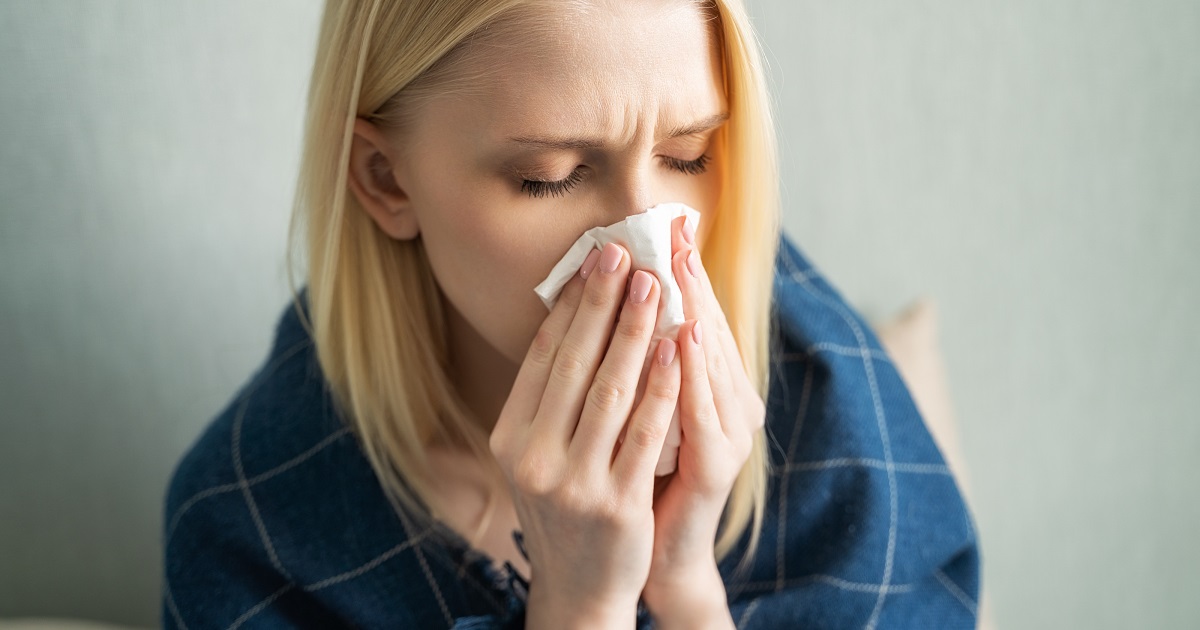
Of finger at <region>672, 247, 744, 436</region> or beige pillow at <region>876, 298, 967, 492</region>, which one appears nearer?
finger at <region>672, 247, 744, 436</region>

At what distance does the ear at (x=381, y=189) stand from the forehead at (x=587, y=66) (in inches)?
7.4

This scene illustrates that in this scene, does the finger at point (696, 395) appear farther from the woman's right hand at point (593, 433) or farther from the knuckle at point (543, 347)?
the knuckle at point (543, 347)

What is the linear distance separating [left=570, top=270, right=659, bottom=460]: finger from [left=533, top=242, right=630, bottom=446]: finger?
10 mm

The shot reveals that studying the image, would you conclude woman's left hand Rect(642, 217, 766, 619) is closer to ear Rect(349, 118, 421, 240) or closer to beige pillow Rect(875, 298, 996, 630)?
ear Rect(349, 118, 421, 240)

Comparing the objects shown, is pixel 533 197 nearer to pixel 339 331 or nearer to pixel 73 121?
pixel 339 331

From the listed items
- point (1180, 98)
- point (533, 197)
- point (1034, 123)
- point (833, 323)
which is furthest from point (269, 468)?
point (1180, 98)

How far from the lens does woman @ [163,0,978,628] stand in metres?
0.84

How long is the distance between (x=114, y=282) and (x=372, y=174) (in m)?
0.51

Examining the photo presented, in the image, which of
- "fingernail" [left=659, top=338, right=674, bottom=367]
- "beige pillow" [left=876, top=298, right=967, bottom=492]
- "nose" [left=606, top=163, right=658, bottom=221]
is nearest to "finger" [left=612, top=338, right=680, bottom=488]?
"fingernail" [left=659, top=338, right=674, bottom=367]

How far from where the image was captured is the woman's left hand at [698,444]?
0.86 meters

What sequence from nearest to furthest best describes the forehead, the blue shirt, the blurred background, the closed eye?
the forehead → the closed eye → the blue shirt → the blurred background

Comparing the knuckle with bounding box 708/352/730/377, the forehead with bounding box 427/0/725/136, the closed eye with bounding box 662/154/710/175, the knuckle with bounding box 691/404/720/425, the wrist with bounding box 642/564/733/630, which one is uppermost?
the forehead with bounding box 427/0/725/136

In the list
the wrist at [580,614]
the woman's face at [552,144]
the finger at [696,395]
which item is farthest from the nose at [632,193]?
the wrist at [580,614]

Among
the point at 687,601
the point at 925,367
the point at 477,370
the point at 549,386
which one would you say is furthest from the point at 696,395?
the point at 925,367
